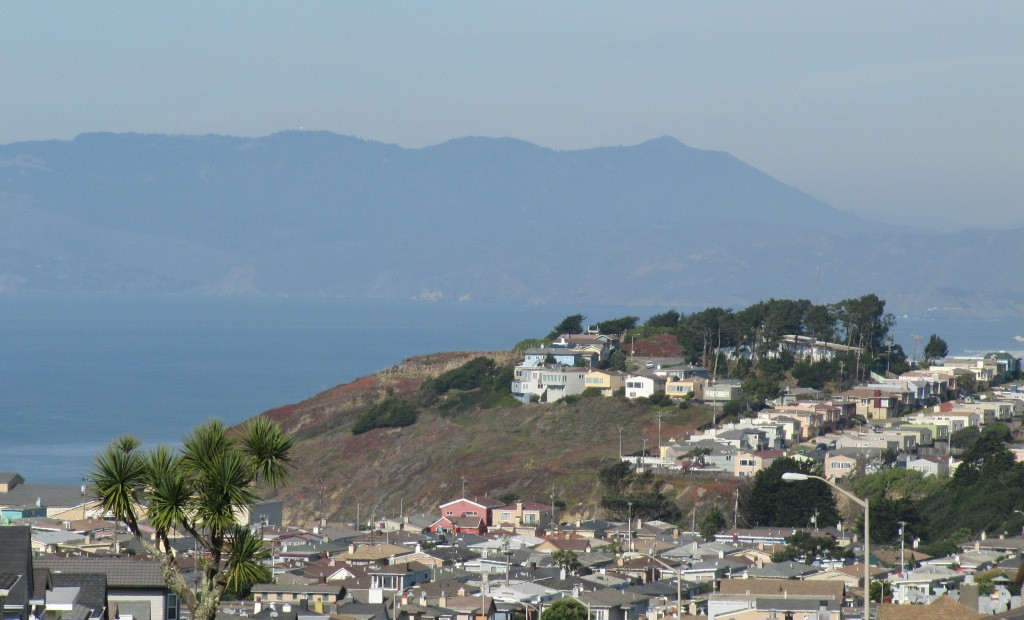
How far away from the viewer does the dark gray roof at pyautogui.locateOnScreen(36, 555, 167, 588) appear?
80.4 ft

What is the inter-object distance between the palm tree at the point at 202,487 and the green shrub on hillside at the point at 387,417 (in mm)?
98076

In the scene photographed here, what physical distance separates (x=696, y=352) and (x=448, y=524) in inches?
1583

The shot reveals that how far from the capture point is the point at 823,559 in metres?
61.7

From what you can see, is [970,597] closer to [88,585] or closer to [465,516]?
[88,585]

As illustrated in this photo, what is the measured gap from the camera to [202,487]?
1834 cm

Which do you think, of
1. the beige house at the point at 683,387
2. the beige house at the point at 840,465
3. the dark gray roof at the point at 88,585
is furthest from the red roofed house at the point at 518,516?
the dark gray roof at the point at 88,585

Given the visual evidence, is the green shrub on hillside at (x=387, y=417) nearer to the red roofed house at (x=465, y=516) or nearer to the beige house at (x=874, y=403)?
the red roofed house at (x=465, y=516)

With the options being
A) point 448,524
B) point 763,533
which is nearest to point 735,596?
point 763,533

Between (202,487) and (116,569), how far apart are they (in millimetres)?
7643

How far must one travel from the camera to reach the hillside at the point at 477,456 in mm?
95875

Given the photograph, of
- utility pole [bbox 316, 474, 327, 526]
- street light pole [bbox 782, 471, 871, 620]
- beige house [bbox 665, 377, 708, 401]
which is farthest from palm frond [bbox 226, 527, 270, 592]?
beige house [bbox 665, 377, 708, 401]

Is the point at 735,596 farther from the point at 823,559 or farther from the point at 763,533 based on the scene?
the point at 763,533

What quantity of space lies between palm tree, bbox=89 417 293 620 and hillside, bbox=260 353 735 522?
68.7 meters

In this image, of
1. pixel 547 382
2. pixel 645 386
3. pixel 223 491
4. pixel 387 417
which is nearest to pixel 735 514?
pixel 645 386
